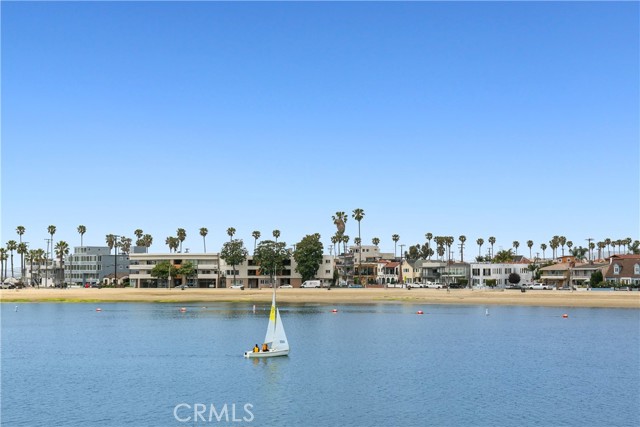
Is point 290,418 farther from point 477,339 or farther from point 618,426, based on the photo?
point 477,339

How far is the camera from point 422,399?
168ft

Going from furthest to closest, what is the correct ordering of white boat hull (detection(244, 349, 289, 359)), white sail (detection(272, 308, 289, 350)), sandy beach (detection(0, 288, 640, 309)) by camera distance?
sandy beach (detection(0, 288, 640, 309)) → white sail (detection(272, 308, 289, 350)) → white boat hull (detection(244, 349, 289, 359))

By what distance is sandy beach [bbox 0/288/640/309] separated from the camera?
5704 inches

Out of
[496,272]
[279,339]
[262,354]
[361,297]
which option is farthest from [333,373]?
[496,272]

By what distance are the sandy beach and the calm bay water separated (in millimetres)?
35040

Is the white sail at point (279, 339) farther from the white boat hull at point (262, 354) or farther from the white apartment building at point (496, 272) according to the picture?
the white apartment building at point (496, 272)

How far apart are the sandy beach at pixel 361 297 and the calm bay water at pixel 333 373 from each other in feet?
115

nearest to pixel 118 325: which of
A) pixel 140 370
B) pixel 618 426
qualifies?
pixel 140 370

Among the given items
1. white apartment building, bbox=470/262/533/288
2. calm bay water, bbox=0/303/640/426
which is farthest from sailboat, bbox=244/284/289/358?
white apartment building, bbox=470/262/533/288

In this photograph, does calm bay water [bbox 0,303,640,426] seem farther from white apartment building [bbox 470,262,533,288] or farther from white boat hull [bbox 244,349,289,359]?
white apartment building [bbox 470,262,533,288]

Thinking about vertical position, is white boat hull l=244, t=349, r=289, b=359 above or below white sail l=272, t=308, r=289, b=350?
below

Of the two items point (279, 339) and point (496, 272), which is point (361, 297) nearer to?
point (496, 272)

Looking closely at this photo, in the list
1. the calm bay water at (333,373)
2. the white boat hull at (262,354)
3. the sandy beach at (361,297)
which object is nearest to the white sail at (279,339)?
the white boat hull at (262,354)

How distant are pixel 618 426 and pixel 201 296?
140 metres
